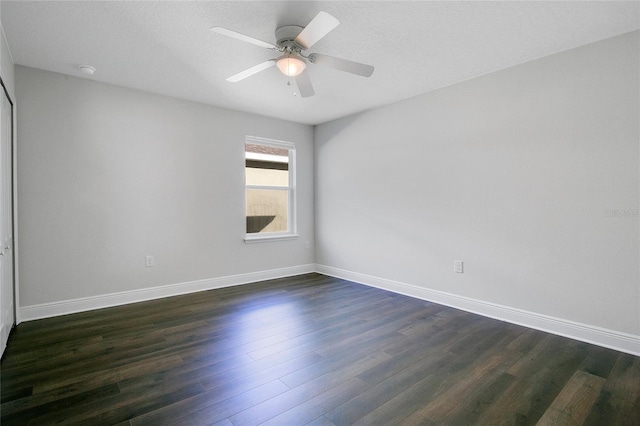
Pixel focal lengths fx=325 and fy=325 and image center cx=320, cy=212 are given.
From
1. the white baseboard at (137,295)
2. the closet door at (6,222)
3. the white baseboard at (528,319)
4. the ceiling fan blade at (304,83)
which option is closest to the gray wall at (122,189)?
the white baseboard at (137,295)

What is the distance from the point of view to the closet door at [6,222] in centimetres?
245

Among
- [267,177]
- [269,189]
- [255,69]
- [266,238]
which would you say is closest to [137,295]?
[266,238]

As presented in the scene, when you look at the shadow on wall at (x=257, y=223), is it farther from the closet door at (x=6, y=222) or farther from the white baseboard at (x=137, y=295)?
the closet door at (x=6, y=222)

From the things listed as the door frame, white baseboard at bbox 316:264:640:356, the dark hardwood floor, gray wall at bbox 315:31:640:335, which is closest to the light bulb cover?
the door frame

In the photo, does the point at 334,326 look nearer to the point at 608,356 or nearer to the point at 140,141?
the point at 608,356

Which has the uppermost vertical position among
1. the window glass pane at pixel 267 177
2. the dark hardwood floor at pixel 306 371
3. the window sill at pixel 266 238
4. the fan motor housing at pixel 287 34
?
the fan motor housing at pixel 287 34

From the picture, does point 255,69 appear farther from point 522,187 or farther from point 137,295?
point 137,295

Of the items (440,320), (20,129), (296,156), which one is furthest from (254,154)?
(440,320)

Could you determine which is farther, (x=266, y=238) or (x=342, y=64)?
(x=266, y=238)

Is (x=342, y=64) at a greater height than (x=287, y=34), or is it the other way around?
(x=287, y=34)

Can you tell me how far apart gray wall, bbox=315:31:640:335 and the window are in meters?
1.30

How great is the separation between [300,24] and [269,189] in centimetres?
290

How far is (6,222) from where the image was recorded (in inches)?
105

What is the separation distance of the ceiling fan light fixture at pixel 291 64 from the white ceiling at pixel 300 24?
A: 0.23 m
